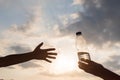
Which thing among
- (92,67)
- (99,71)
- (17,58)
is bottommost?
(99,71)

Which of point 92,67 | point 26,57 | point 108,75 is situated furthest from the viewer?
point 26,57

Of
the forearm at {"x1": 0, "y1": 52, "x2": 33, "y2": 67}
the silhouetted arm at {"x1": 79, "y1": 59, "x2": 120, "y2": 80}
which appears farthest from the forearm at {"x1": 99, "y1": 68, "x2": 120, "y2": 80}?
the forearm at {"x1": 0, "y1": 52, "x2": 33, "y2": 67}

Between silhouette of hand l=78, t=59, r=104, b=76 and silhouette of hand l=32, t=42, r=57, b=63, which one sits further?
silhouette of hand l=32, t=42, r=57, b=63

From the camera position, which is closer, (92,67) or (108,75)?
(108,75)

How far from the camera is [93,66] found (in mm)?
6105

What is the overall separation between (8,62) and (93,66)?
386 cm

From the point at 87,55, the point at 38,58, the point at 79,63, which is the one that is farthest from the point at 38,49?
the point at 79,63

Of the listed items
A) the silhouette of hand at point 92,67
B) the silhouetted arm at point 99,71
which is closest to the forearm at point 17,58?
the silhouette of hand at point 92,67

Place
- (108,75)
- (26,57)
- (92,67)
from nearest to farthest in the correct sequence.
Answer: (108,75), (92,67), (26,57)

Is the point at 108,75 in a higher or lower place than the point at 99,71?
lower

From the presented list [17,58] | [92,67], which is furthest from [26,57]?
[92,67]

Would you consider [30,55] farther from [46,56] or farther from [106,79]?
[106,79]

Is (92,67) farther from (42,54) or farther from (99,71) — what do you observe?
(42,54)

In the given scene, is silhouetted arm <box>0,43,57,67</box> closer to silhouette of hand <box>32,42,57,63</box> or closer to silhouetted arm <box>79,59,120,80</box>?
silhouette of hand <box>32,42,57,63</box>
